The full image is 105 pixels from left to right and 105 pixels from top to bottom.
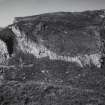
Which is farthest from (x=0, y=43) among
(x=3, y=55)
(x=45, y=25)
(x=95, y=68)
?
(x=95, y=68)

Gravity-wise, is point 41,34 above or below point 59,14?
below

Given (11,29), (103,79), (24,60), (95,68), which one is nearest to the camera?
(103,79)

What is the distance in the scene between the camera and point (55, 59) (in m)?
2.27

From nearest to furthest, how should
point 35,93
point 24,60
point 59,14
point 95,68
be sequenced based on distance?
1. point 35,93
2. point 95,68
3. point 24,60
4. point 59,14

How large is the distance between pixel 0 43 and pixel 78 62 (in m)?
0.92

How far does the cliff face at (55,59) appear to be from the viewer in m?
1.82

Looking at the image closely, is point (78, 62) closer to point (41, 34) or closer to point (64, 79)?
point (64, 79)

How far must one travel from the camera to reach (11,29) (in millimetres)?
2598

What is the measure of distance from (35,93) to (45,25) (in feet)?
2.99

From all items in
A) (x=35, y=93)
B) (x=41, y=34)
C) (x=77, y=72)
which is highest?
(x=41, y=34)

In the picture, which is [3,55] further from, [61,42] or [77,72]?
[77,72]

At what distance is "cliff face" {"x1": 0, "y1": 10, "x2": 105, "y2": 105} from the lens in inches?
71.7

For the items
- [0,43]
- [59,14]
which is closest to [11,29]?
[0,43]

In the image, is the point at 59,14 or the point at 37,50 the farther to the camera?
the point at 59,14
